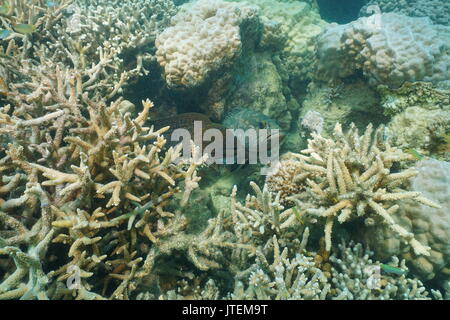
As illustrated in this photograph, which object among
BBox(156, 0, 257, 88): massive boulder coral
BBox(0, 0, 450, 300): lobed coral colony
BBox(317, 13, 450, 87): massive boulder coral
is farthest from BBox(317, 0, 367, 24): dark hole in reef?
BBox(156, 0, 257, 88): massive boulder coral

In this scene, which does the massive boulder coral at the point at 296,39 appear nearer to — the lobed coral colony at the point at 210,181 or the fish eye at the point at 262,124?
the lobed coral colony at the point at 210,181

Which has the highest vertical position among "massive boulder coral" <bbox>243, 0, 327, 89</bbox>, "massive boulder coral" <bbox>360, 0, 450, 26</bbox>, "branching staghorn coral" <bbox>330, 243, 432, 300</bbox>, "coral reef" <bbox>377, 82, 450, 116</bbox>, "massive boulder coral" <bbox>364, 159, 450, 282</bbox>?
"massive boulder coral" <bbox>360, 0, 450, 26</bbox>

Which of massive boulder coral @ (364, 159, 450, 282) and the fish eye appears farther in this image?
the fish eye

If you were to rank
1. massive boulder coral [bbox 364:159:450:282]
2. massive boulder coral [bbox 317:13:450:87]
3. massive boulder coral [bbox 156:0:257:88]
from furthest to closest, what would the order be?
massive boulder coral [bbox 156:0:257:88] < massive boulder coral [bbox 317:13:450:87] < massive boulder coral [bbox 364:159:450:282]

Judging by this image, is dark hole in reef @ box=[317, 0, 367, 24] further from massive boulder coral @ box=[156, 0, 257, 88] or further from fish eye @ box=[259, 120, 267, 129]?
fish eye @ box=[259, 120, 267, 129]

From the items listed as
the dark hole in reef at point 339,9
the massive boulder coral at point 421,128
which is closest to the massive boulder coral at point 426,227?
the massive boulder coral at point 421,128

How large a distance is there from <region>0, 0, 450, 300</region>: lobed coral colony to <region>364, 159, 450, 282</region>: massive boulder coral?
0.01m

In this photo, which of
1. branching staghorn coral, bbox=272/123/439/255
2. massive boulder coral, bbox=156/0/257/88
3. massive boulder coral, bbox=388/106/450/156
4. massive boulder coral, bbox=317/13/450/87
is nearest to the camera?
branching staghorn coral, bbox=272/123/439/255

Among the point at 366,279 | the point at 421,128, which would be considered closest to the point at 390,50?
the point at 421,128

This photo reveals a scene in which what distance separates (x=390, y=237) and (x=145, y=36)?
417 centimetres

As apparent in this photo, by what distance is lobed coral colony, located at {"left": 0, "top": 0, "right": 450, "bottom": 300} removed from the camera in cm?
233

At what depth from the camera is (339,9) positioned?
344 inches

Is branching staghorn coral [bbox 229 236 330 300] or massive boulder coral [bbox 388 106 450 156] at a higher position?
massive boulder coral [bbox 388 106 450 156]
